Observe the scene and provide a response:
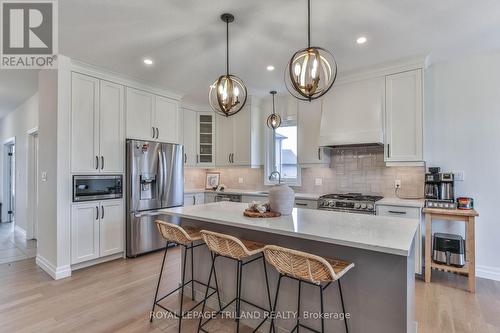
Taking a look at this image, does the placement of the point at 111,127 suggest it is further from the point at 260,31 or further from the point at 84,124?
the point at 260,31

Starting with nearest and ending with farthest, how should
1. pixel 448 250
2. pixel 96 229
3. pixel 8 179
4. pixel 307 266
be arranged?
pixel 307 266
pixel 448 250
pixel 96 229
pixel 8 179

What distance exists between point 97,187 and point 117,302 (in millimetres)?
1618

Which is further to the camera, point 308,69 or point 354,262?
point 308,69

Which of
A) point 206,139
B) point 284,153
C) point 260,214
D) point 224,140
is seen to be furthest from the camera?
point 206,139

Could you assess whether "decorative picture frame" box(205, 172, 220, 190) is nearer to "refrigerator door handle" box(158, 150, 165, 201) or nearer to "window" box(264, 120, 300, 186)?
"window" box(264, 120, 300, 186)

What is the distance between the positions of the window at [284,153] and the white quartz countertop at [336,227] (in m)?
2.41

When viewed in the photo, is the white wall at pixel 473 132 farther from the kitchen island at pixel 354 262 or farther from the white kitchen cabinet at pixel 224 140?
the white kitchen cabinet at pixel 224 140

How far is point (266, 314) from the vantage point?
7.03 feet

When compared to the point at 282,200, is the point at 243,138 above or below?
above

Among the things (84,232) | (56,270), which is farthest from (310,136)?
(56,270)

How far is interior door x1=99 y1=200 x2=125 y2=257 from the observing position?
360cm

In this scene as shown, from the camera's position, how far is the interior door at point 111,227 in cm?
360

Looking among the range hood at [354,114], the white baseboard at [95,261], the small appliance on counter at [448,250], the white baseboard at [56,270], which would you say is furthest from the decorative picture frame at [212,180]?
the small appliance on counter at [448,250]

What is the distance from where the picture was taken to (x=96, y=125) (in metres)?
3.56
